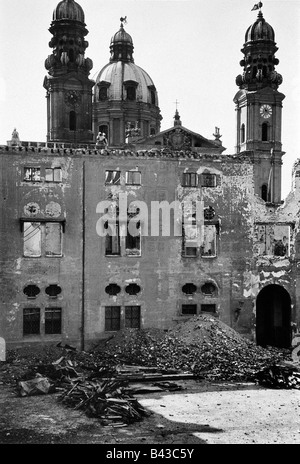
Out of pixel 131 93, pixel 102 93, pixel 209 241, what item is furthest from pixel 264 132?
pixel 209 241

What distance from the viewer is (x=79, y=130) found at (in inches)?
2280

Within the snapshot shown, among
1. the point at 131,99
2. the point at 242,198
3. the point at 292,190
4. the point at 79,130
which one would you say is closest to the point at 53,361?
the point at 242,198

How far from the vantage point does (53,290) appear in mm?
35219

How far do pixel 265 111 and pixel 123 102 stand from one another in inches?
598

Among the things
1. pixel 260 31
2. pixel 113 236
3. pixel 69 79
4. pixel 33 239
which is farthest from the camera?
pixel 260 31

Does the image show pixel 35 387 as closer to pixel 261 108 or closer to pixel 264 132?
pixel 261 108

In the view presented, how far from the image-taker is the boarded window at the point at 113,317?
36.0 metres

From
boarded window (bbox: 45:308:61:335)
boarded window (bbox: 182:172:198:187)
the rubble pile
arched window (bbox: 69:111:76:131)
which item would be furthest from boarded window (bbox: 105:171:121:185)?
arched window (bbox: 69:111:76:131)

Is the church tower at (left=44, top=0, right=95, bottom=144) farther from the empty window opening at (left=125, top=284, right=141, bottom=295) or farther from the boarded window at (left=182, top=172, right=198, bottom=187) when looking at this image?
the empty window opening at (left=125, top=284, right=141, bottom=295)

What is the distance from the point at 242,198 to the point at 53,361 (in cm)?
1428

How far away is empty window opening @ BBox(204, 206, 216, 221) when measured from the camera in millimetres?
37219

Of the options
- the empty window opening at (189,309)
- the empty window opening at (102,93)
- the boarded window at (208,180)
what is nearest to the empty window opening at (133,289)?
the empty window opening at (189,309)

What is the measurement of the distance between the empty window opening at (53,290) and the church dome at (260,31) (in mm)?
38465

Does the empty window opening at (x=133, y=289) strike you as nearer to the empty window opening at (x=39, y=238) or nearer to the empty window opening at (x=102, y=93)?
the empty window opening at (x=39, y=238)
